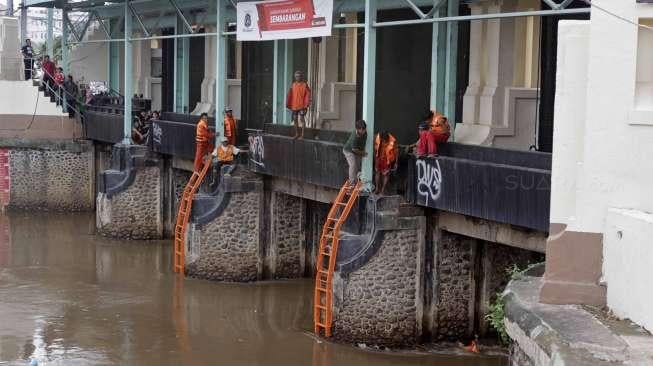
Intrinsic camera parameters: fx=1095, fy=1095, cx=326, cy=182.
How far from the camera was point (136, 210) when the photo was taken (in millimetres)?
28172

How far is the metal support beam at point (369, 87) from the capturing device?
17750 millimetres

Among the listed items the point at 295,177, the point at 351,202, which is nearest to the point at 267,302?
the point at 295,177

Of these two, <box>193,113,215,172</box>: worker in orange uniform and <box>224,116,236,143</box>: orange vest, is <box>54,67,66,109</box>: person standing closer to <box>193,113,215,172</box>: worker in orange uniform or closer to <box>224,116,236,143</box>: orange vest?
<box>193,113,215,172</box>: worker in orange uniform

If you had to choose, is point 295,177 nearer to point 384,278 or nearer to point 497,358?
point 384,278

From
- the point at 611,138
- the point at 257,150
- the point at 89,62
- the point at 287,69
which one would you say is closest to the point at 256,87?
the point at 287,69

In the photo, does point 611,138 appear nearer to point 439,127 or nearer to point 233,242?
point 439,127

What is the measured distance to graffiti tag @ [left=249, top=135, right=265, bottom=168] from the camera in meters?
22.3

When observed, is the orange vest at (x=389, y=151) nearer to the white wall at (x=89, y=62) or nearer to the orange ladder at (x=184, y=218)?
the orange ladder at (x=184, y=218)

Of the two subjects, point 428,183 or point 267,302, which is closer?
point 428,183

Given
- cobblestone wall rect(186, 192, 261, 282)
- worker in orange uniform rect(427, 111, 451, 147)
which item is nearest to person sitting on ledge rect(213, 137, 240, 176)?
cobblestone wall rect(186, 192, 261, 282)

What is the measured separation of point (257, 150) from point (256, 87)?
380cm

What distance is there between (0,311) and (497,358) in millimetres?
9201

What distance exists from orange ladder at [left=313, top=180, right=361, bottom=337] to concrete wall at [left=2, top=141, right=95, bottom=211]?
55.4 feet

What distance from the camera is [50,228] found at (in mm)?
30609
